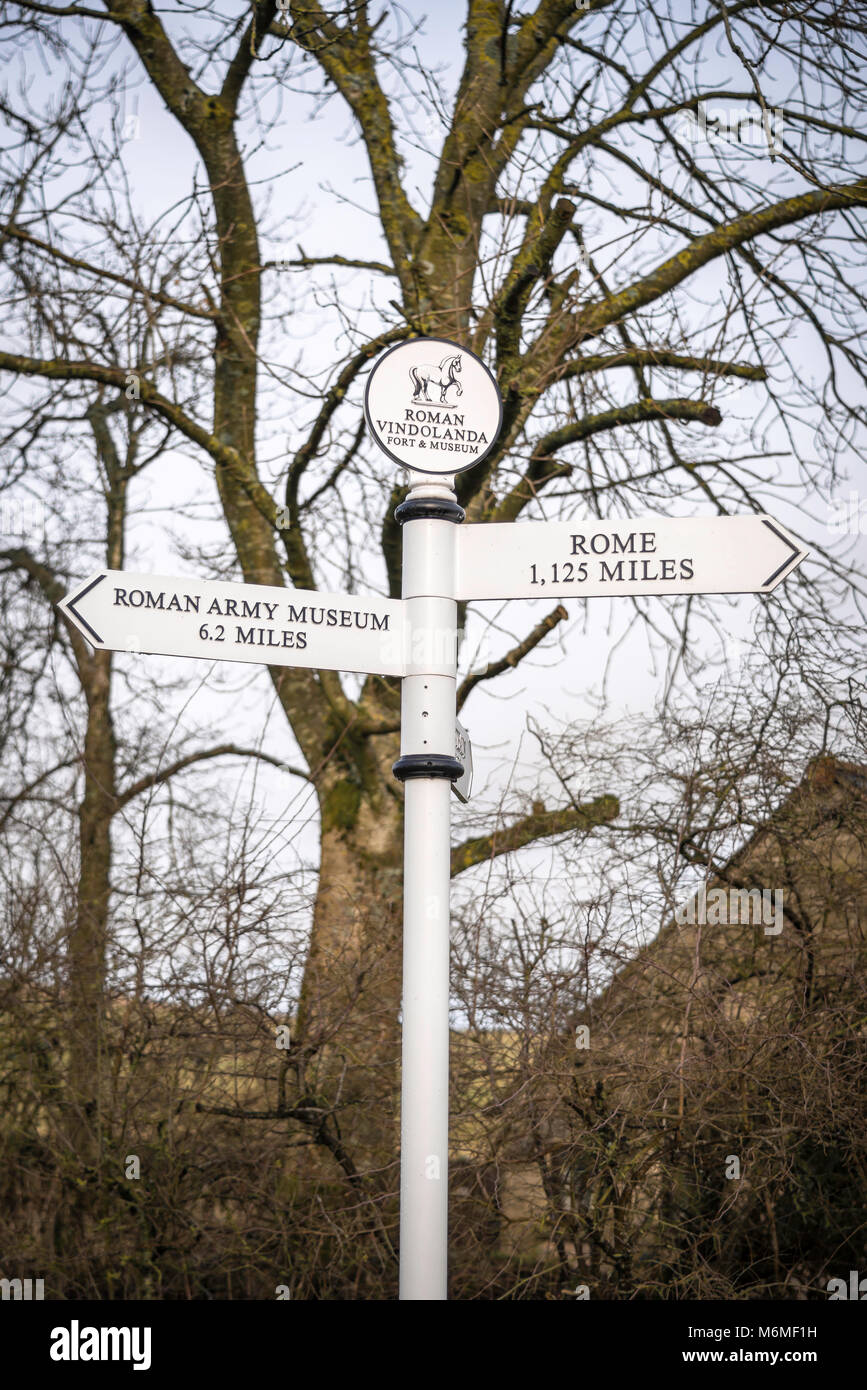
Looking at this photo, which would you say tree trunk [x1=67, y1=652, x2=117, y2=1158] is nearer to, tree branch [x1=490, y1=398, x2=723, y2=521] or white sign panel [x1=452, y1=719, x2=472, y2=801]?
white sign panel [x1=452, y1=719, x2=472, y2=801]

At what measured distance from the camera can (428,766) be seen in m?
Result: 3.00

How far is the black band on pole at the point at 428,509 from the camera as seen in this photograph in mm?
3148

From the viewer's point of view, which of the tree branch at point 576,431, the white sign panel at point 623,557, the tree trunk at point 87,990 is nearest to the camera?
the white sign panel at point 623,557

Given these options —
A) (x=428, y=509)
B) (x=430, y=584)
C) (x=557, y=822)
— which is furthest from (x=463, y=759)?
(x=557, y=822)

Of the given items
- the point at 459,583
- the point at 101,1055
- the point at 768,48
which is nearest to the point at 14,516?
the point at 101,1055

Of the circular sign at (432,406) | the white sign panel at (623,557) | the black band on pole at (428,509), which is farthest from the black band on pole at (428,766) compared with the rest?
the circular sign at (432,406)

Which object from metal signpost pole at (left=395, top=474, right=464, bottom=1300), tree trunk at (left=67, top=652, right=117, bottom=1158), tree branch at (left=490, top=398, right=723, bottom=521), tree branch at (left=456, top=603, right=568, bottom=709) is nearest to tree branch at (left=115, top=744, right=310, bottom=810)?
tree trunk at (left=67, top=652, right=117, bottom=1158)

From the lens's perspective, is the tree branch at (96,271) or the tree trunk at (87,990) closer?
the tree trunk at (87,990)

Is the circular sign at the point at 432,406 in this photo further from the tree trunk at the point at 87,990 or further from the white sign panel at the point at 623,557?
the tree trunk at the point at 87,990

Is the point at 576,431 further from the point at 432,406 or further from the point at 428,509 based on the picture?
the point at 428,509

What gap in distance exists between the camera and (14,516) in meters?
10.5

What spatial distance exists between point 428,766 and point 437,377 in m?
0.94
